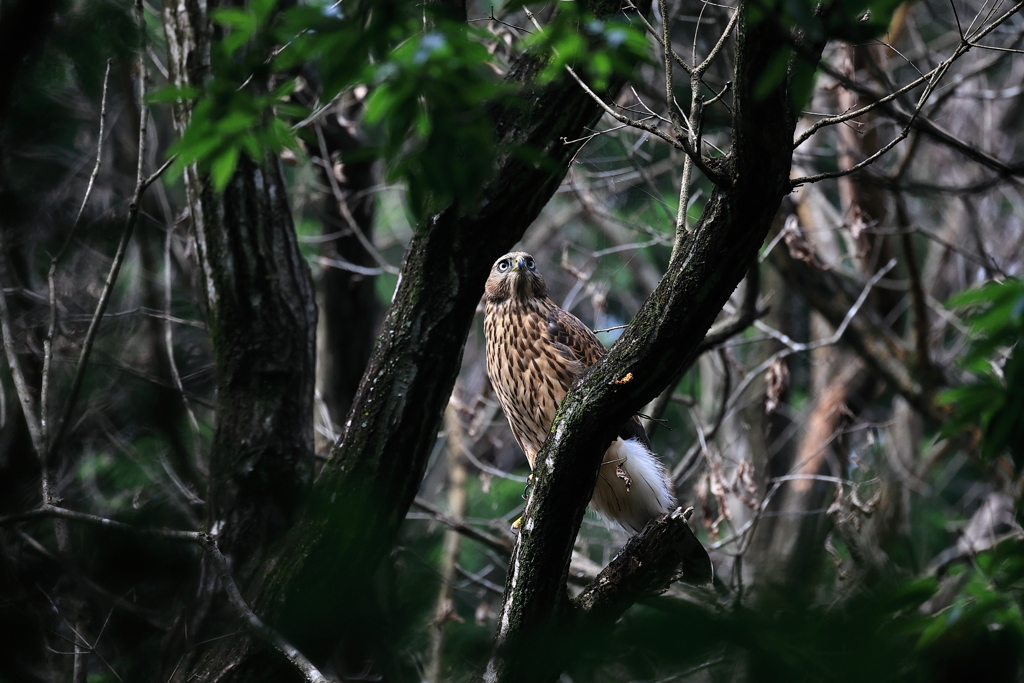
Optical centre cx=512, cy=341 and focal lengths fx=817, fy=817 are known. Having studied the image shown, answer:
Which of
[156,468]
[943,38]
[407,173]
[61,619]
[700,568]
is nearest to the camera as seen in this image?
[407,173]

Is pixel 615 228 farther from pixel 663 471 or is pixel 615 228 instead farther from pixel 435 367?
pixel 435 367

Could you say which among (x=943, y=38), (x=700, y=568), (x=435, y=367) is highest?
(x=943, y=38)

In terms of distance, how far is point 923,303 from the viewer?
5832 mm

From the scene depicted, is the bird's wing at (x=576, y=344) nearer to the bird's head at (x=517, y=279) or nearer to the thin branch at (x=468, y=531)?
the bird's head at (x=517, y=279)

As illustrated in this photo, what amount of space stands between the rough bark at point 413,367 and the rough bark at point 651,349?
0.66m

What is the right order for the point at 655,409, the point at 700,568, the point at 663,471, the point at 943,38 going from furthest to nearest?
the point at 943,38 < the point at 655,409 < the point at 663,471 < the point at 700,568

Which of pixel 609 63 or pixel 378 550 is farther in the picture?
pixel 378 550

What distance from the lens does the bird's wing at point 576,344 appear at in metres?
3.69

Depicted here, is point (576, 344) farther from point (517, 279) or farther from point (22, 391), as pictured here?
point (22, 391)

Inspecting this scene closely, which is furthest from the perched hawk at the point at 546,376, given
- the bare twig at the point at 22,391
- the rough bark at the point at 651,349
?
the bare twig at the point at 22,391

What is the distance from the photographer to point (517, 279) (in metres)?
4.00

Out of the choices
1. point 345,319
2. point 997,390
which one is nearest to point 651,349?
point 997,390

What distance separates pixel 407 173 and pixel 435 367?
1.51 m

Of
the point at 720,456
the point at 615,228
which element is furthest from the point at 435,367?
the point at 615,228
